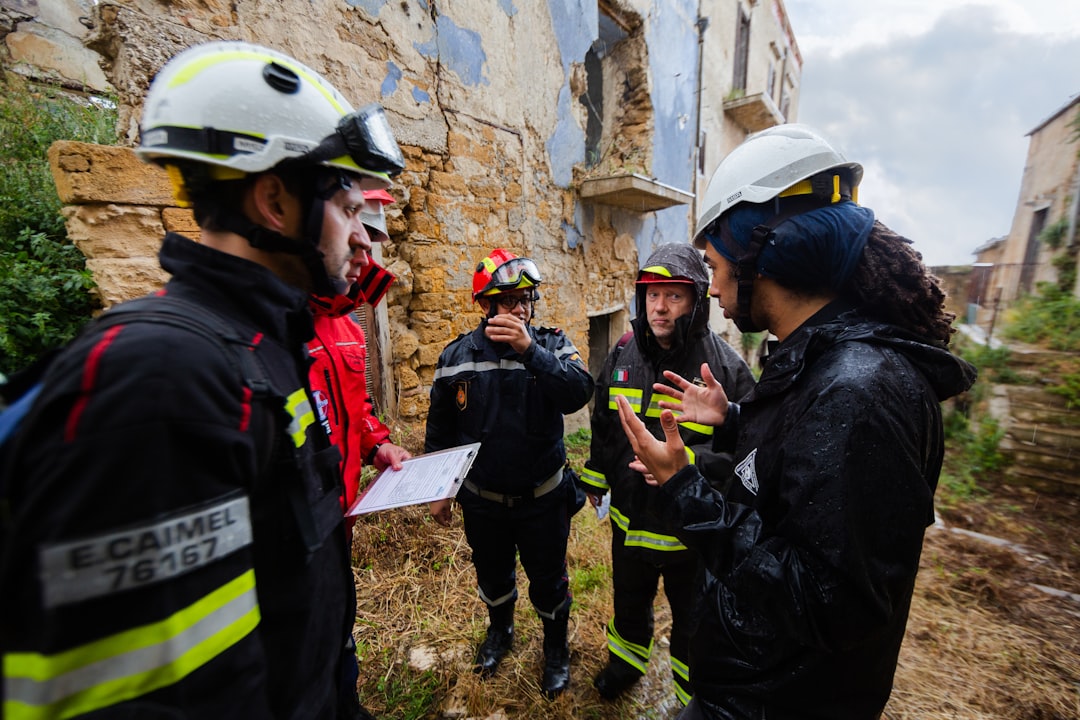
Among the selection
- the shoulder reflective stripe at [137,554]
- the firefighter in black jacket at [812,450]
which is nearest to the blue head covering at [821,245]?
the firefighter in black jacket at [812,450]

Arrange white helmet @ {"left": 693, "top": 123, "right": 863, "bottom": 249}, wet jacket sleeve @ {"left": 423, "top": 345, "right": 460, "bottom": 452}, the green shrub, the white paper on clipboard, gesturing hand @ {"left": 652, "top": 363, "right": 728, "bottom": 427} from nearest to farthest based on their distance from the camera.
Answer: white helmet @ {"left": 693, "top": 123, "right": 863, "bottom": 249}
the white paper on clipboard
gesturing hand @ {"left": 652, "top": 363, "right": 728, "bottom": 427}
wet jacket sleeve @ {"left": 423, "top": 345, "right": 460, "bottom": 452}
the green shrub

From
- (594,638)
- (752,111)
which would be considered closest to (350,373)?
(594,638)

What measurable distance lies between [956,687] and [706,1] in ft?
31.9

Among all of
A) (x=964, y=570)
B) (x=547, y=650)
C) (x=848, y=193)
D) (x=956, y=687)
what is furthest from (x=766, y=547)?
(x=964, y=570)

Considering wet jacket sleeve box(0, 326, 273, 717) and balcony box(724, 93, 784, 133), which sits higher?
balcony box(724, 93, 784, 133)

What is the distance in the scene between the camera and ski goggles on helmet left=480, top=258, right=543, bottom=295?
8.04 ft

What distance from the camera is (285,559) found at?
961mm

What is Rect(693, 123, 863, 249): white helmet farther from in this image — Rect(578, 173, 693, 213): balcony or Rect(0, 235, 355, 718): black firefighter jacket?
Rect(578, 173, 693, 213): balcony

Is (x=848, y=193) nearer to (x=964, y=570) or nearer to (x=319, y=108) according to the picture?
(x=319, y=108)

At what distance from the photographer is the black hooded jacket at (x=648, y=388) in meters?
2.26

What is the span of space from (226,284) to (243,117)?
0.40 m

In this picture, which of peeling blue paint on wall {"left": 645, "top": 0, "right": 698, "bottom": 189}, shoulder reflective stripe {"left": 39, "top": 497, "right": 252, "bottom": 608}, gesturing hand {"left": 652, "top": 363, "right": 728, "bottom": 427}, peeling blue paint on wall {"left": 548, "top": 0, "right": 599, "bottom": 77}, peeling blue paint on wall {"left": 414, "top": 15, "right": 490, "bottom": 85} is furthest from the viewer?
peeling blue paint on wall {"left": 645, "top": 0, "right": 698, "bottom": 189}

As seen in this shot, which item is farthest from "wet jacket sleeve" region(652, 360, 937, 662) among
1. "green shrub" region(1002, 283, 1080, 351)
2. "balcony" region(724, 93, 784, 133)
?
"balcony" region(724, 93, 784, 133)

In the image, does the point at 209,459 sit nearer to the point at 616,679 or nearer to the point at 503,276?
the point at 503,276
